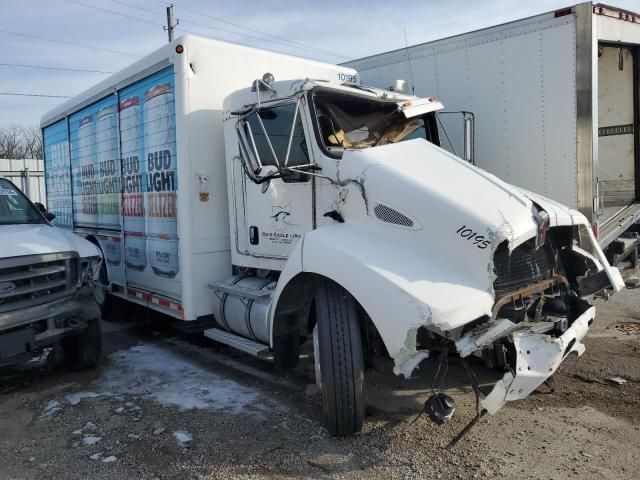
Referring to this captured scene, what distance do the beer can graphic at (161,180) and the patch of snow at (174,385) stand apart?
95 cm

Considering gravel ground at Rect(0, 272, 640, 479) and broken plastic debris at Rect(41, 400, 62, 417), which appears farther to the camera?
broken plastic debris at Rect(41, 400, 62, 417)

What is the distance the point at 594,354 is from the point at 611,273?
66.0 inches

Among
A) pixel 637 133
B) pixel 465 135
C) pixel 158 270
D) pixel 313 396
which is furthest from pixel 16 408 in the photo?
pixel 637 133

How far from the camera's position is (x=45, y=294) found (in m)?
5.22

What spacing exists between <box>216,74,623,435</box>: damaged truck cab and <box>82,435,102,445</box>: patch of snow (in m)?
1.45

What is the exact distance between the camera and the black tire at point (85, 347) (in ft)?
18.7

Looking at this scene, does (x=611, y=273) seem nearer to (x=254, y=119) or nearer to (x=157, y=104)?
(x=254, y=119)

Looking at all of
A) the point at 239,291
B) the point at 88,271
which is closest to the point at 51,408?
the point at 88,271

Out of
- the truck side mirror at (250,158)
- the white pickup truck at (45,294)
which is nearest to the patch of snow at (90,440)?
the white pickup truck at (45,294)

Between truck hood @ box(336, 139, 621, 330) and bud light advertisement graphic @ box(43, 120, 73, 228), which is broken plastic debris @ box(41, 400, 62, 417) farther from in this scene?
bud light advertisement graphic @ box(43, 120, 73, 228)

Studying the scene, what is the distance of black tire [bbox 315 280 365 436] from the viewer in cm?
387

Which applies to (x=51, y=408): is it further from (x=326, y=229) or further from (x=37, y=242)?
(x=326, y=229)

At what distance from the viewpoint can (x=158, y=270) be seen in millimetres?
6266

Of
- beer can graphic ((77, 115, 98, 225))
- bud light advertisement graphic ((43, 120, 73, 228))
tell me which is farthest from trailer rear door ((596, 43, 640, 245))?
bud light advertisement graphic ((43, 120, 73, 228))
